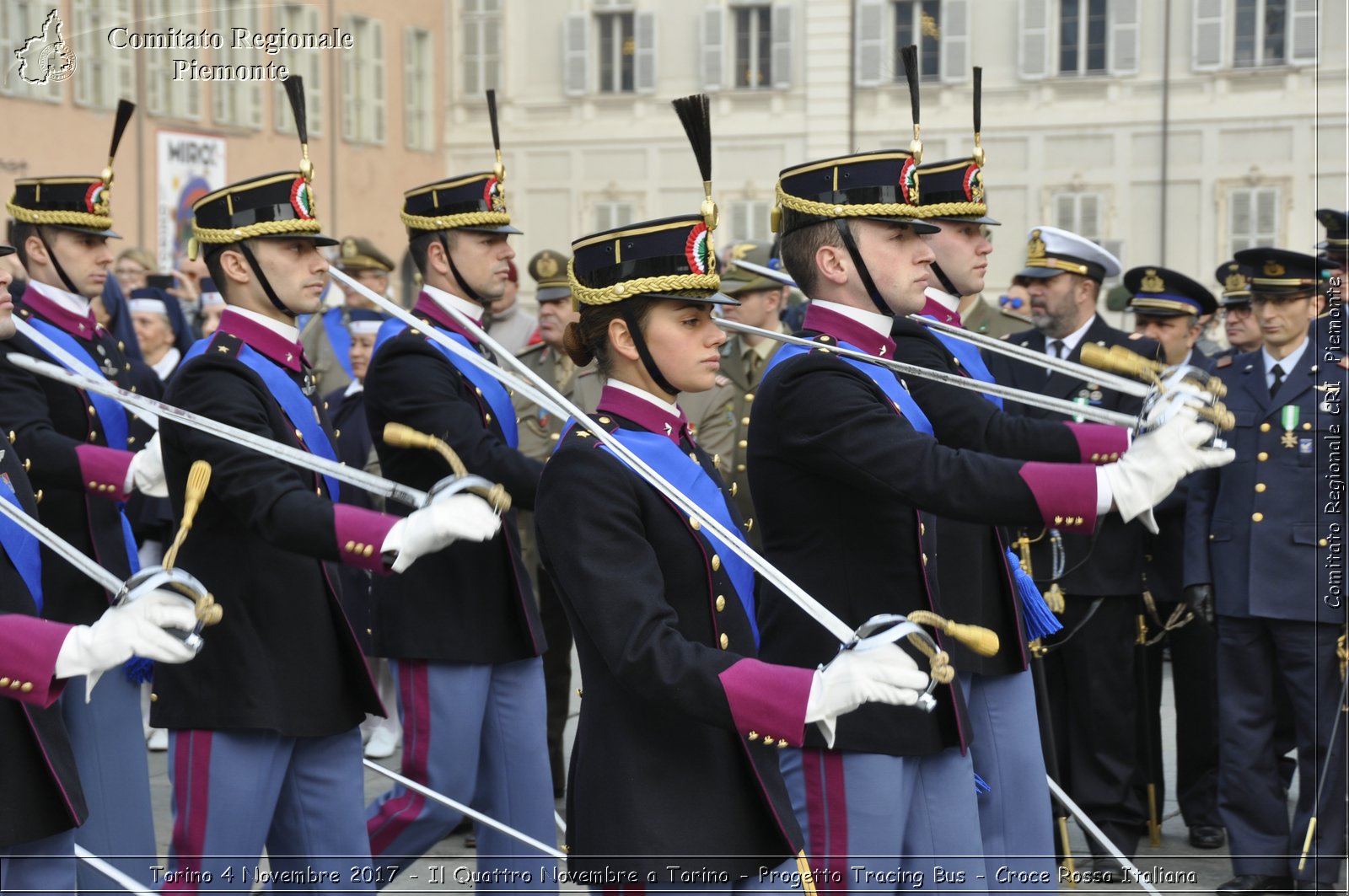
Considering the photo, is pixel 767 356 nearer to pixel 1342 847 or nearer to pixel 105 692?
pixel 1342 847

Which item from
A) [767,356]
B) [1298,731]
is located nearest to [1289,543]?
[1298,731]

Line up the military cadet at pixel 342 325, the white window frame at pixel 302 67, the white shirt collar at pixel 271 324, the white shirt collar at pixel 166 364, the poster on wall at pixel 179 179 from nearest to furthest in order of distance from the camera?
the white shirt collar at pixel 271 324, the white shirt collar at pixel 166 364, the military cadet at pixel 342 325, the poster on wall at pixel 179 179, the white window frame at pixel 302 67

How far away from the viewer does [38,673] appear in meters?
3.32

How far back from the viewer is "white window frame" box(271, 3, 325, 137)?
74.7 feet

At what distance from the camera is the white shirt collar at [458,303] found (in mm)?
5293

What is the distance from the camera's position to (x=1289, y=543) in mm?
6105

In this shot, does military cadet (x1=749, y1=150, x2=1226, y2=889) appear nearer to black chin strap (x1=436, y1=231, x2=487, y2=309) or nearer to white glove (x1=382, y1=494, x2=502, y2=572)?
white glove (x1=382, y1=494, x2=502, y2=572)

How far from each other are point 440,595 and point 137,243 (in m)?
17.4

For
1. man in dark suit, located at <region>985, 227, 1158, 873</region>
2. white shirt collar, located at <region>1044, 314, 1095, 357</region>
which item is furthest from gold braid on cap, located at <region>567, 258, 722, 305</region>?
white shirt collar, located at <region>1044, 314, 1095, 357</region>

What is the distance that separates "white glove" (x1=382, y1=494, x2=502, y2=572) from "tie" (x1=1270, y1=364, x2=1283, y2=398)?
3645mm

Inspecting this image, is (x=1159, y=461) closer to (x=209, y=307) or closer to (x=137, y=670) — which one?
(x=137, y=670)

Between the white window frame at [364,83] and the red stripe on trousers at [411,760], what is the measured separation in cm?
2111

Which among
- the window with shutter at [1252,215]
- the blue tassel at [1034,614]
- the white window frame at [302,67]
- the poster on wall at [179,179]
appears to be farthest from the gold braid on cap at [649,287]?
the window with shutter at [1252,215]

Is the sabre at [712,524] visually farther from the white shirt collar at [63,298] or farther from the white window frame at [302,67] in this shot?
the white window frame at [302,67]
